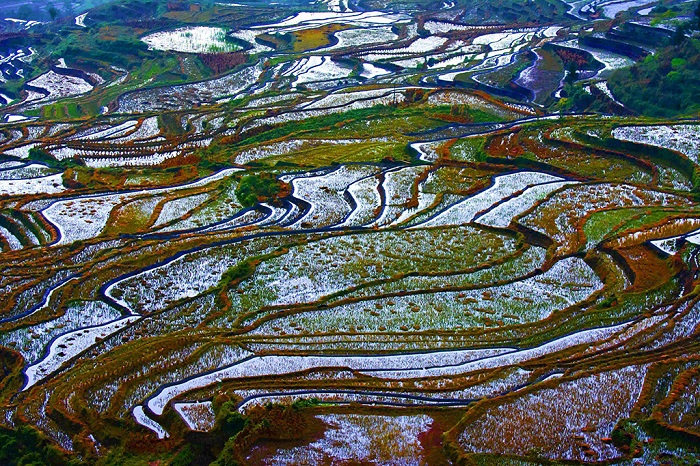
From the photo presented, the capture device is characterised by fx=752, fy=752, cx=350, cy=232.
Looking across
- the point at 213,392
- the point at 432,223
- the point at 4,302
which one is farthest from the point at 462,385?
the point at 4,302

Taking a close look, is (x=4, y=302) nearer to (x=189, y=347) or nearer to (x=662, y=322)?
(x=189, y=347)

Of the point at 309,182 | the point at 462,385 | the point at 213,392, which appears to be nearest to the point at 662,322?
the point at 462,385

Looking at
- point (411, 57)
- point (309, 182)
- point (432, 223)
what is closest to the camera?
point (432, 223)

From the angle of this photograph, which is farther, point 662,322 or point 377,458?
point 662,322

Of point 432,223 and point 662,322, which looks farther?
point 432,223

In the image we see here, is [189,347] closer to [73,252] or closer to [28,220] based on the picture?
[73,252]

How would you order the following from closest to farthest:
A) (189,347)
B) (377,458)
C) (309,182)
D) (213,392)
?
(377,458), (213,392), (189,347), (309,182)

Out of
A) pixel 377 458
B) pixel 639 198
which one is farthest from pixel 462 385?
pixel 639 198

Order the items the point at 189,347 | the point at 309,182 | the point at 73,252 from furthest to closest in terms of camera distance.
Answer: the point at 309,182 < the point at 73,252 < the point at 189,347

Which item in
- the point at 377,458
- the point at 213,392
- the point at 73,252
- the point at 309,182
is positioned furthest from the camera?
the point at 309,182
